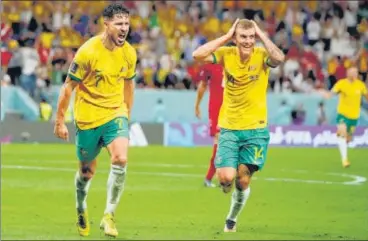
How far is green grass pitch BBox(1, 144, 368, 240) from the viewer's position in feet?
41.4

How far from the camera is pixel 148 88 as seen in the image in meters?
34.3

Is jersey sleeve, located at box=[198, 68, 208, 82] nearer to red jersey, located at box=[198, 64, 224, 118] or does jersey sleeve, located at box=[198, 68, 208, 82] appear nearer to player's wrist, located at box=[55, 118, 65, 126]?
red jersey, located at box=[198, 64, 224, 118]

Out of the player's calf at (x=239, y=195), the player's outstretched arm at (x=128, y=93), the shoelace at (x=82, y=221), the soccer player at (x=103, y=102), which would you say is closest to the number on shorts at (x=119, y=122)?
the soccer player at (x=103, y=102)

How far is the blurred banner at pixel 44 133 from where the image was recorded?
3206 cm

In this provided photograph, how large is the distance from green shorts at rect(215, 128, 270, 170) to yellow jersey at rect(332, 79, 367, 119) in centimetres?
1271

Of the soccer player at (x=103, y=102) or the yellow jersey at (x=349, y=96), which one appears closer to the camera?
the soccer player at (x=103, y=102)

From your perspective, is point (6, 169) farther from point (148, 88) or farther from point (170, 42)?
point (170, 42)

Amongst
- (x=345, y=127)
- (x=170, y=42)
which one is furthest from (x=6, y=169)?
(x=170, y=42)

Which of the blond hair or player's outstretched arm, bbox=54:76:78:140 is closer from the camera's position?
player's outstretched arm, bbox=54:76:78:140

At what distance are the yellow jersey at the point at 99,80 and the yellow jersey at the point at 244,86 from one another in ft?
3.90

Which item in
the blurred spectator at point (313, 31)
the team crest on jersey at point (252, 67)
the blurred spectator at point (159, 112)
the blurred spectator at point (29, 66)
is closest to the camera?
the team crest on jersey at point (252, 67)

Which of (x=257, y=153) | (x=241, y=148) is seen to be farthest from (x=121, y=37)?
(x=257, y=153)

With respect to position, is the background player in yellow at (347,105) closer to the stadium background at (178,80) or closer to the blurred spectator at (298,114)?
the stadium background at (178,80)

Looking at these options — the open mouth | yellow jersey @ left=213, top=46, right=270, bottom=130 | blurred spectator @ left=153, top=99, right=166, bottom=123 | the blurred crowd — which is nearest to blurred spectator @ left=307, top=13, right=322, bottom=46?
the blurred crowd
